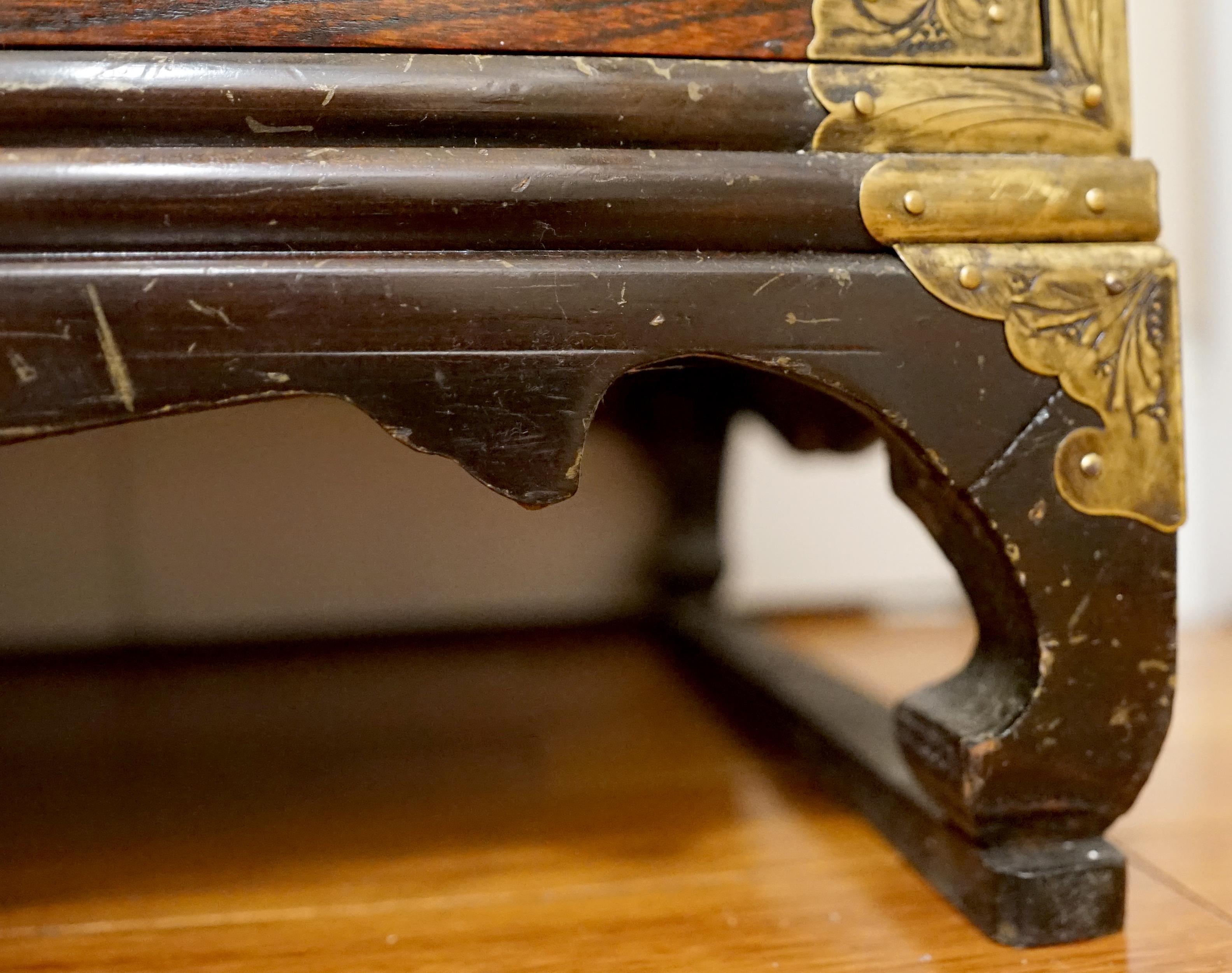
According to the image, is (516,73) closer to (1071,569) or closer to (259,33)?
(259,33)

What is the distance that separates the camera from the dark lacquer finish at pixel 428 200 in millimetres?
373

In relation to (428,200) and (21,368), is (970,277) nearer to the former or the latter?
(428,200)

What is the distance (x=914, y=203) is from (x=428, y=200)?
209 mm

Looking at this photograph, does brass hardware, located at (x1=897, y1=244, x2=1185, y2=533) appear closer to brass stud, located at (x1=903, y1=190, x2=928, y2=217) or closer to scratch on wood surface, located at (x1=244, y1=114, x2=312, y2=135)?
brass stud, located at (x1=903, y1=190, x2=928, y2=217)

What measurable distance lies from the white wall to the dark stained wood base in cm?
28

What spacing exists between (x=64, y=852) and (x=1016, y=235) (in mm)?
Answer: 590

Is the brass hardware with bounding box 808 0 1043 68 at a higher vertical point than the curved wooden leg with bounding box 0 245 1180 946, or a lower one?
higher

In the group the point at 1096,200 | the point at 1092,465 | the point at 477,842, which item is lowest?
the point at 477,842

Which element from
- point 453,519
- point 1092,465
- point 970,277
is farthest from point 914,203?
point 453,519

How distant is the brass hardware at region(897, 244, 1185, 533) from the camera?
0.43 meters

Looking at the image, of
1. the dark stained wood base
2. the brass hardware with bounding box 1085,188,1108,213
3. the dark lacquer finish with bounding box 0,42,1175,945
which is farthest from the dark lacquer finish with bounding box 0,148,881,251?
the dark stained wood base

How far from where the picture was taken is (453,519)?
3.43ft

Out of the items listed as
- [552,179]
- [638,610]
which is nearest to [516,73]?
[552,179]

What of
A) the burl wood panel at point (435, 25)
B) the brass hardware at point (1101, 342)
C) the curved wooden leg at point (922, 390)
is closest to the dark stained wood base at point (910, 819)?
the curved wooden leg at point (922, 390)
